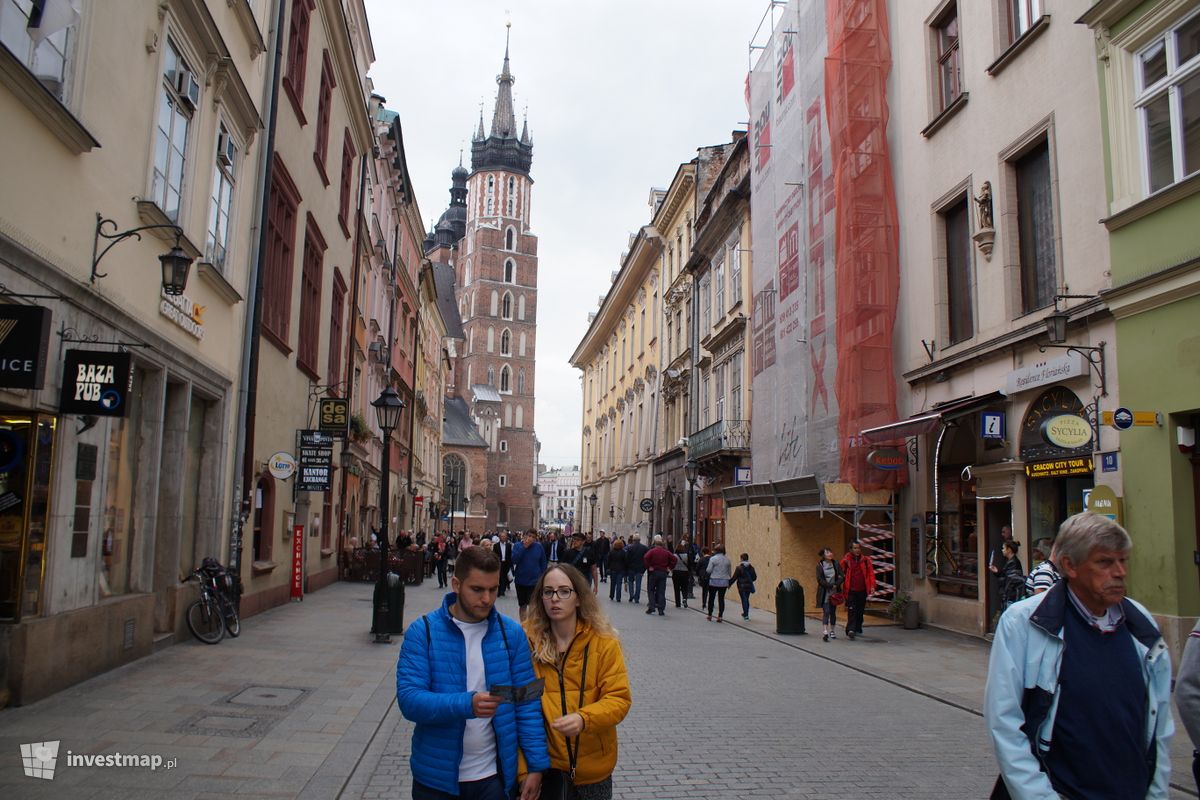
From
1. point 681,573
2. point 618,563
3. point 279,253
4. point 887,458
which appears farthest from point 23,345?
point 618,563

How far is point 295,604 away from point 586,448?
172 feet

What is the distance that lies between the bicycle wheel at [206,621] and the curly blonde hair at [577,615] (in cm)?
949

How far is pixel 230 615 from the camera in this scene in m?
12.6

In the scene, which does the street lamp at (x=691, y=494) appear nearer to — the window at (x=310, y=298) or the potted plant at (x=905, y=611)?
the potted plant at (x=905, y=611)

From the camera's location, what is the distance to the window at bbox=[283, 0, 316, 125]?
1736 cm

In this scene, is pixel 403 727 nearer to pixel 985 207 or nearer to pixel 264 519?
pixel 264 519

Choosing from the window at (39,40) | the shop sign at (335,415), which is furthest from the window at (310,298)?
the window at (39,40)

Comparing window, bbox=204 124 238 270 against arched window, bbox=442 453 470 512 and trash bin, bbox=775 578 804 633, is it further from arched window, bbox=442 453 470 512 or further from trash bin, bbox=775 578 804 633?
arched window, bbox=442 453 470 512

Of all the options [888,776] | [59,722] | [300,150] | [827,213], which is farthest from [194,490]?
[827,213]

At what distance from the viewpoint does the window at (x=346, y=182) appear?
2409cm

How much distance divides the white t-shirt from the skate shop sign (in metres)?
14.9

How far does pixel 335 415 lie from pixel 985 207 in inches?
523

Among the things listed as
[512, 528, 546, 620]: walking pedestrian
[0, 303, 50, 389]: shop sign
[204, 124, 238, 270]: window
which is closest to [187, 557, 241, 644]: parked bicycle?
[204, 124, 238, 270]: window

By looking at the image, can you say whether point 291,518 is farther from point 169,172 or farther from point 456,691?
point 456,691
